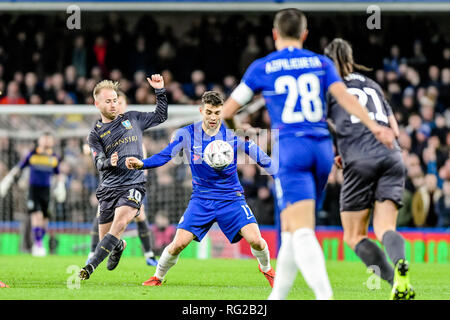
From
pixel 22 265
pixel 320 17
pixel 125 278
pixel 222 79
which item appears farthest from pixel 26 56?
pixel 125 278

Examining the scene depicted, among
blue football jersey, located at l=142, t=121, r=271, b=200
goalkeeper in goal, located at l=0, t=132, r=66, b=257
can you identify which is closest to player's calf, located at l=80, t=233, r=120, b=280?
blue football jersey, located at l=142, t=121, r=271, b=200

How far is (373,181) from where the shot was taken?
6.57 metres

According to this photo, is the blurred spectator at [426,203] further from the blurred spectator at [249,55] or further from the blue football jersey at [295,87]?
the blue football jersey at [295,87]

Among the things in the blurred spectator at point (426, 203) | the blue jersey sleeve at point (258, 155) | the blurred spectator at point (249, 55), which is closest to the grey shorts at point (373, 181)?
the blue jersey sleeve at point (258, 155)

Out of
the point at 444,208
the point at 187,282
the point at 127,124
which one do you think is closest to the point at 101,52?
the point at 444,208

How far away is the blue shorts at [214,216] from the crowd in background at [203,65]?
8.09 m

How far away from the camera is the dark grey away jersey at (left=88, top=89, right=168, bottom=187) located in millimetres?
8875

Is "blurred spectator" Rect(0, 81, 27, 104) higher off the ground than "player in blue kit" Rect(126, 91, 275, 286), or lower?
higher

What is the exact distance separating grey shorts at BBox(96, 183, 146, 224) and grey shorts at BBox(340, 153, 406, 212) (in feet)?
9.74

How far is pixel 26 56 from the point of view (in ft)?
66.2

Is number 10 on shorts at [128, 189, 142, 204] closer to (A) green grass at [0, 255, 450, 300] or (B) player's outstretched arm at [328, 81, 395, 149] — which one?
(A) green grass at [0, 255, 450, 300]

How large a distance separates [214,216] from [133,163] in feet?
4.09

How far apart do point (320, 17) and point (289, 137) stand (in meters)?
17.4

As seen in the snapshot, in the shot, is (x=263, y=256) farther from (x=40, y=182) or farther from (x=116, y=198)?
(x=40, y=182)
